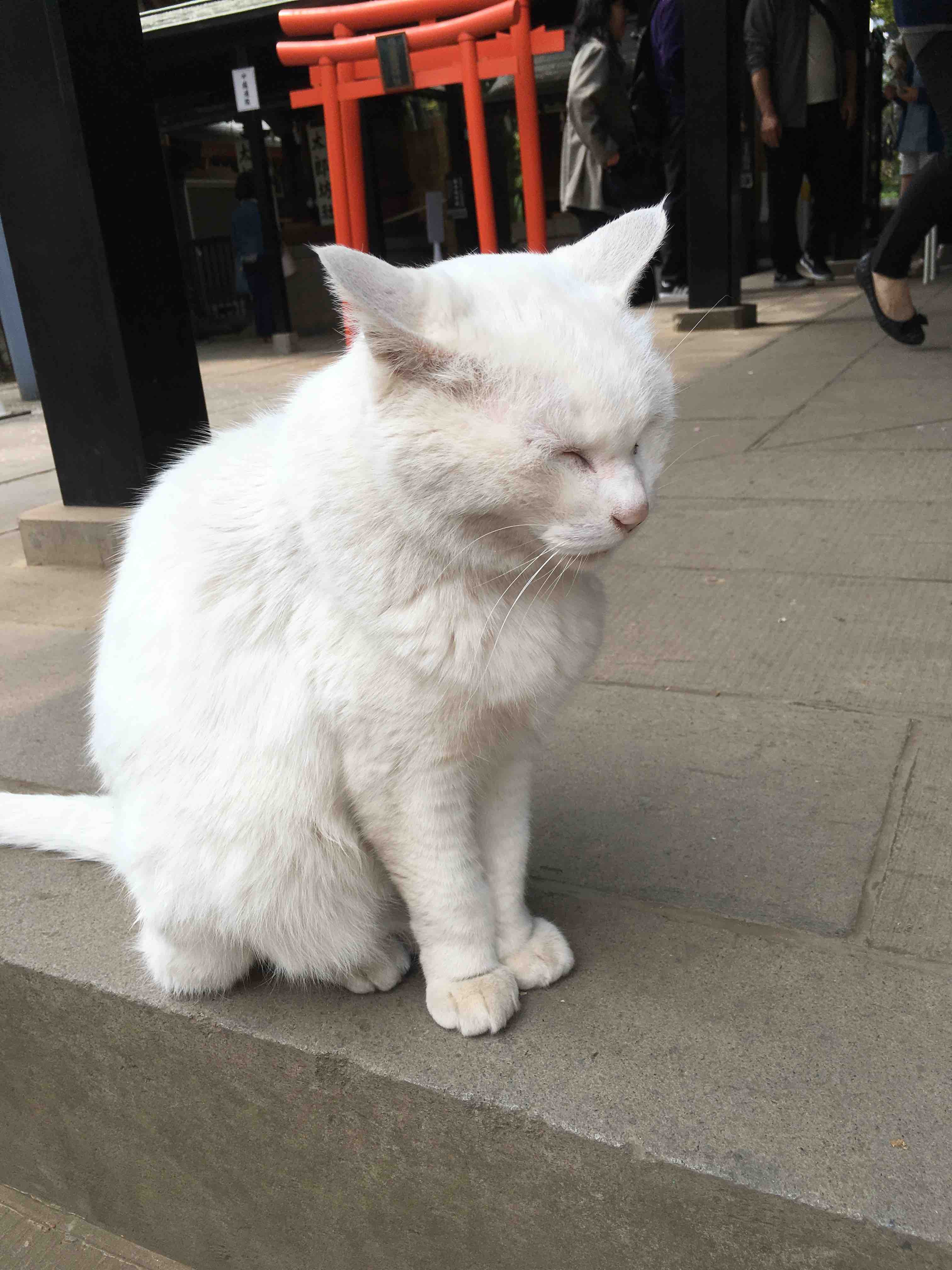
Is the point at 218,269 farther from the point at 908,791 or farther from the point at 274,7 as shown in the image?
the point at 908,791

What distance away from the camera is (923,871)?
74.5 inches

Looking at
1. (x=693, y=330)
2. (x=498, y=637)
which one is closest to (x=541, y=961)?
(x=498, y=637)

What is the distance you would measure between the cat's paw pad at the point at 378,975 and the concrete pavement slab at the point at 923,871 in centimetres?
80

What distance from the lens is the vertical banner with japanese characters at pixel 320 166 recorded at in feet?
45.1

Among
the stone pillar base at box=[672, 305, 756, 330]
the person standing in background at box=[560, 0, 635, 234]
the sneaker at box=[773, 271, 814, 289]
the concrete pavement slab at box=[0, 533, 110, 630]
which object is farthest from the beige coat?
the concrete pavement slab at box=[0, 533, 110, 630]

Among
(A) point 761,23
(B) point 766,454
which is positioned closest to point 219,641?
(B) point 766,454

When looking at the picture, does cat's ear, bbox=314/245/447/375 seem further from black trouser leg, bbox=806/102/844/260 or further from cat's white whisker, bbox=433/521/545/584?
black trouser leg, bbox=806/102/844/260

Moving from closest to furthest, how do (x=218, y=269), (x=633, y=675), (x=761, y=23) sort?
(x=633, y=675) → (x=761, y=23) → (x=218, y=269)

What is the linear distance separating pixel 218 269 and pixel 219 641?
1502 cm

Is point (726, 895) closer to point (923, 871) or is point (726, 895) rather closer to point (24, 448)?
point (923, 871)

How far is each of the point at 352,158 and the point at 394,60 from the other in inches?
19.7

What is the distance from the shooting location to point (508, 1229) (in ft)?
5.23

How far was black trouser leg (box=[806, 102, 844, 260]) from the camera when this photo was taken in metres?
8.95

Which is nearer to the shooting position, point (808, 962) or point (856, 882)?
point (808, 962)
